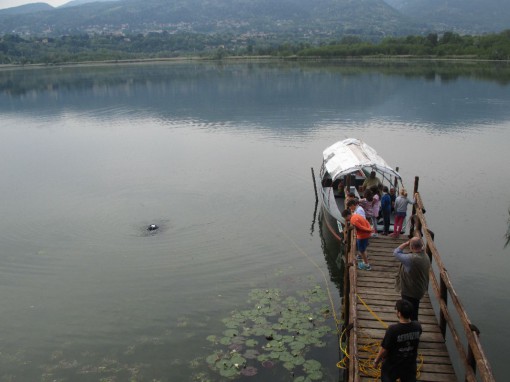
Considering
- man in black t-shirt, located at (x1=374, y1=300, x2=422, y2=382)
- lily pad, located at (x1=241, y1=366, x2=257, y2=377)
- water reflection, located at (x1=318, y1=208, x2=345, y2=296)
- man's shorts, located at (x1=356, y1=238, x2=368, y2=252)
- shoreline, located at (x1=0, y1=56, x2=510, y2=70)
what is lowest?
water reflection, located at (x1=318, y1=208, x2=345, y2=296)

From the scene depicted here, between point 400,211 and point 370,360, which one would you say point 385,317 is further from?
point 400,211

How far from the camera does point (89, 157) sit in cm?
3988

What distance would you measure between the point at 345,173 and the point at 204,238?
23.7ft

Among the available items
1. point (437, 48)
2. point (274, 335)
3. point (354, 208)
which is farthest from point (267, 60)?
point (274, 335)

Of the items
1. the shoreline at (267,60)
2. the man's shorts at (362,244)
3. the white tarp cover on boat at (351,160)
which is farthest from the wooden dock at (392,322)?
the shoreline at (267,60)

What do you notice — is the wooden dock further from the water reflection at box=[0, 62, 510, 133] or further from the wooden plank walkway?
the water reflection at box=[0, 62, 510, 133]

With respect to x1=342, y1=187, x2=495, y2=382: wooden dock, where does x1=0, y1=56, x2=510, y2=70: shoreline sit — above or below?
Result: above

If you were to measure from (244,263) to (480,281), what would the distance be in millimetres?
9046

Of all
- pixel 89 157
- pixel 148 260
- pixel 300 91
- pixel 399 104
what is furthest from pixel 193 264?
pixel 300 91

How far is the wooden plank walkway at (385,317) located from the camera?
10.4 metres

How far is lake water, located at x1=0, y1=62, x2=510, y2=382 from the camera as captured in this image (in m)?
14.0

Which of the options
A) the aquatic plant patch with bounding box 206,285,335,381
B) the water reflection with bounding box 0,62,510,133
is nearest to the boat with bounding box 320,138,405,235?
the aquatic plant patch with bounding box 206,285,335,381

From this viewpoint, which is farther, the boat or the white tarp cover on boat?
the white tarp cover on boat

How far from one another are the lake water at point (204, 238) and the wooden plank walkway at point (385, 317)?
177 cm
